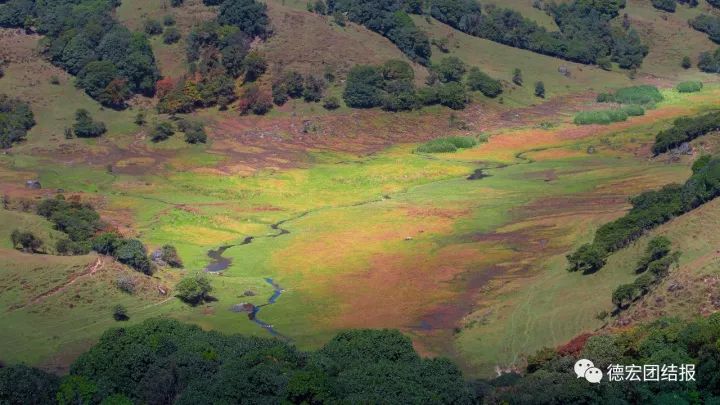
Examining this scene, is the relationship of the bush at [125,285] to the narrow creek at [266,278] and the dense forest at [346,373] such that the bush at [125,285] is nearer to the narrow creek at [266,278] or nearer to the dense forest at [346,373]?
the narrow creek at [266,278]

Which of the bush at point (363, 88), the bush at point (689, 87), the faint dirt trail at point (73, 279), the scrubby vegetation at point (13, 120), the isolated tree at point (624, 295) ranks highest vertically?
the isolated tree at point (624, 295)

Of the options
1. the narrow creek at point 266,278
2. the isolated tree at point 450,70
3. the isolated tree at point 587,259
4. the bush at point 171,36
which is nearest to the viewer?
the narrow creek at point 266,278

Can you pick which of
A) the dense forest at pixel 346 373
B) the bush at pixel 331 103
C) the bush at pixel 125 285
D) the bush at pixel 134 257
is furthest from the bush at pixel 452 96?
the dense forest at pixel 346 373

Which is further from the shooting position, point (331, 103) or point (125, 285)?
point (331, 103)

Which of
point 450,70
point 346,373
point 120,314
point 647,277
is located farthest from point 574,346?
point 450,70

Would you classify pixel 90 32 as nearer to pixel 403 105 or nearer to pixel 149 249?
pixel 403 105

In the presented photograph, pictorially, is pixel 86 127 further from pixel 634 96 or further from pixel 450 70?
pixel 634 96
